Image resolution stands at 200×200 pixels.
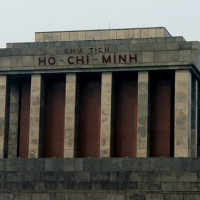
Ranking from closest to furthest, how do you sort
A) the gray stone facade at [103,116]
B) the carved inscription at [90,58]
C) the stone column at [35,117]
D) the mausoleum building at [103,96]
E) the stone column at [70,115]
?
1. the gray stone facade at [103,116]
2. the mausoleum building at [103,96]
3. the carved inscription at [90,58]
4. the stone column at [70,115]
5. the stone column at [35,117]

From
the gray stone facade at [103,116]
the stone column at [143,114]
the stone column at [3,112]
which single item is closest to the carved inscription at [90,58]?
the gray stone facade at [103,116]

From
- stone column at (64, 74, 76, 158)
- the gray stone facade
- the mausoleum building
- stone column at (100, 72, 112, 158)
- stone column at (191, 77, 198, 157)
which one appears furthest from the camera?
stone column at (191, 77, 198, 157)

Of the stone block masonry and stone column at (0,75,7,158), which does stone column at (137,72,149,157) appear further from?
stone column at (0,75,7,158)

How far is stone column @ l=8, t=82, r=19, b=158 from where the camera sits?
58500 mm

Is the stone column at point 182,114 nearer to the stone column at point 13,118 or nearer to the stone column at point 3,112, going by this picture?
the stone column at point 13,118

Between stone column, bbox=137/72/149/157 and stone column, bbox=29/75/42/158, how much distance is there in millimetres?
8153

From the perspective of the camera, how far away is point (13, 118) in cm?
5897

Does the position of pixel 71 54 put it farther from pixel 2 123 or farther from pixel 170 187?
pixel 170 187

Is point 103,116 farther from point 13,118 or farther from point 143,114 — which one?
point 13,118

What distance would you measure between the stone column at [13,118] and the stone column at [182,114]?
45.2 feet

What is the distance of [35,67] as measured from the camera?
186 feet

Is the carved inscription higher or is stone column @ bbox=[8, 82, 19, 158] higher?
the carved inscription

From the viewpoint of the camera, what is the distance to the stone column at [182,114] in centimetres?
5306

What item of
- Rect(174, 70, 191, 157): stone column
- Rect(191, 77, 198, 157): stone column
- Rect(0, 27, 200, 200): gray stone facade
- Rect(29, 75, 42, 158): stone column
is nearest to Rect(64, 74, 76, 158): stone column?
Rect(0, 27, 200, 200): gray stone facade
